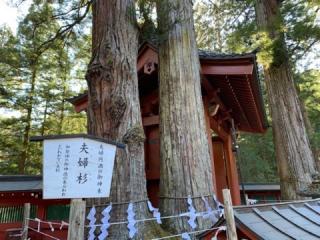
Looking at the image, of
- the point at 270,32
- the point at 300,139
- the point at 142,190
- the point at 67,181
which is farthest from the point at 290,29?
the point at 67,181

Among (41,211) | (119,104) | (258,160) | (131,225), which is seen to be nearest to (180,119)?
(119,104)

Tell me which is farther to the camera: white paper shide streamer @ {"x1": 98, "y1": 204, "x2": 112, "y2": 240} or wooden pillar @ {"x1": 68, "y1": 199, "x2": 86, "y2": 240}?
white paper shide streamer @ {"x1": 98, "y1": 204, "x2": 112, "y2": 240}

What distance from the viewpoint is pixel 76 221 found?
1894 millimetres

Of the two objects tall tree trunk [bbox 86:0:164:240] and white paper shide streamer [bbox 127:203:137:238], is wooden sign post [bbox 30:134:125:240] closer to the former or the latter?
white paper shide streamer [bbox 127:203:137:238]

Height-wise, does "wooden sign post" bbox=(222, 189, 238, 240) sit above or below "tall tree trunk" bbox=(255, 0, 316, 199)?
below

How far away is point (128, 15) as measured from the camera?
4043 mm

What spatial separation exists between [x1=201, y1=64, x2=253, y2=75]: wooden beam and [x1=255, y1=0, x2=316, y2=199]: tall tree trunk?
2985mm

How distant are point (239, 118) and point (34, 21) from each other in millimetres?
6080

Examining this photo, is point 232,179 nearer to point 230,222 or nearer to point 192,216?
point 192,216

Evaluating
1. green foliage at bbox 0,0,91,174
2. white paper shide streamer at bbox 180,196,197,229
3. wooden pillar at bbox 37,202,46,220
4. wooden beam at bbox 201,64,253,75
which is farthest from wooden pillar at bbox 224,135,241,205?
green foliage at bbox 0,0,91,174

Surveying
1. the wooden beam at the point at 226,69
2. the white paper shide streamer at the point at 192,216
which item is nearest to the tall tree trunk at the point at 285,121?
the wooden beam at the point at 226,69

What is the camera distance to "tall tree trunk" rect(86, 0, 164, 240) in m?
3.22

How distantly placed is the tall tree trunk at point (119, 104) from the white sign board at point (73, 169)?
106 cm

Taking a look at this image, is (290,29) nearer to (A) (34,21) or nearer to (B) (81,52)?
Answer: (A) (34,21)
